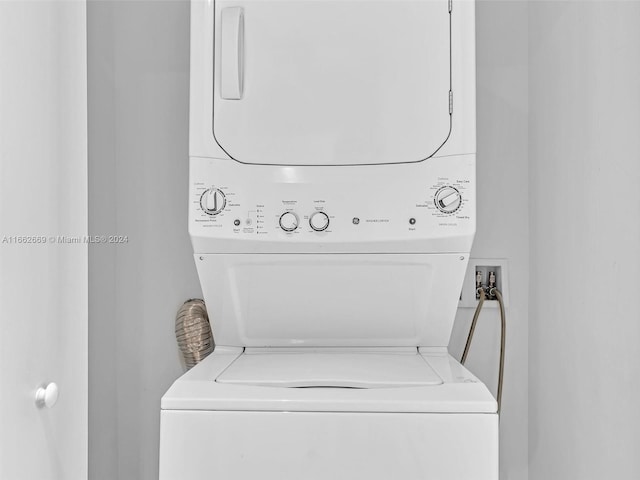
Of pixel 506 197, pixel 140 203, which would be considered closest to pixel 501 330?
pixel 506 197

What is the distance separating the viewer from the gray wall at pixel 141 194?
1580mm

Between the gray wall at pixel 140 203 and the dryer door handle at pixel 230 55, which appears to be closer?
the dryer door handle at pixel 230 55

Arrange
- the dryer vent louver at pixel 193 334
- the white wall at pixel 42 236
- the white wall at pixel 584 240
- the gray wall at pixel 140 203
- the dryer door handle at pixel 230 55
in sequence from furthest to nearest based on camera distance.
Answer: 1. the gray wall at pixel 140 203
2. the dryer vent louver at pixel 193 334
3. the dryer door handle at pixel 230 55
4. the white wall at pixel 584 240
5. the white wall at pixel 42 236

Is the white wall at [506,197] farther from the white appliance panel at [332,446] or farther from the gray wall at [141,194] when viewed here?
the gray wall at [141,194]

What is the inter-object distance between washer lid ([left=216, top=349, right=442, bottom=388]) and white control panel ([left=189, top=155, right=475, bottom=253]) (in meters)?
0.25

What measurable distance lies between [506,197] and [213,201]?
801 mm

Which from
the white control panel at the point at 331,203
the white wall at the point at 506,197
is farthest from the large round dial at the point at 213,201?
the white wall at the point at 506,197

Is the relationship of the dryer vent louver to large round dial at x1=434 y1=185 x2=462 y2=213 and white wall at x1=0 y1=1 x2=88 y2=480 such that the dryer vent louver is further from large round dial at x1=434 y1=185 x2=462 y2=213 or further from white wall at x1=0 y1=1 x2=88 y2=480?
large round dial at x1=434 y1=185 x2=462 y2=213

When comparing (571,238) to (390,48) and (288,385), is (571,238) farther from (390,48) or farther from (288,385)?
(288,385)

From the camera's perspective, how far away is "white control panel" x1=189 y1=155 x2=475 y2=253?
1220 millimetres

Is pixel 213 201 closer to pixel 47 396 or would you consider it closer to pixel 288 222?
pixel 288 222

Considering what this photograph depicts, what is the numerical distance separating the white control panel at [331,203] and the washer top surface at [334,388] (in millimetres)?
256

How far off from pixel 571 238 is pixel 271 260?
66cm

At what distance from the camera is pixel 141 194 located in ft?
5.21
